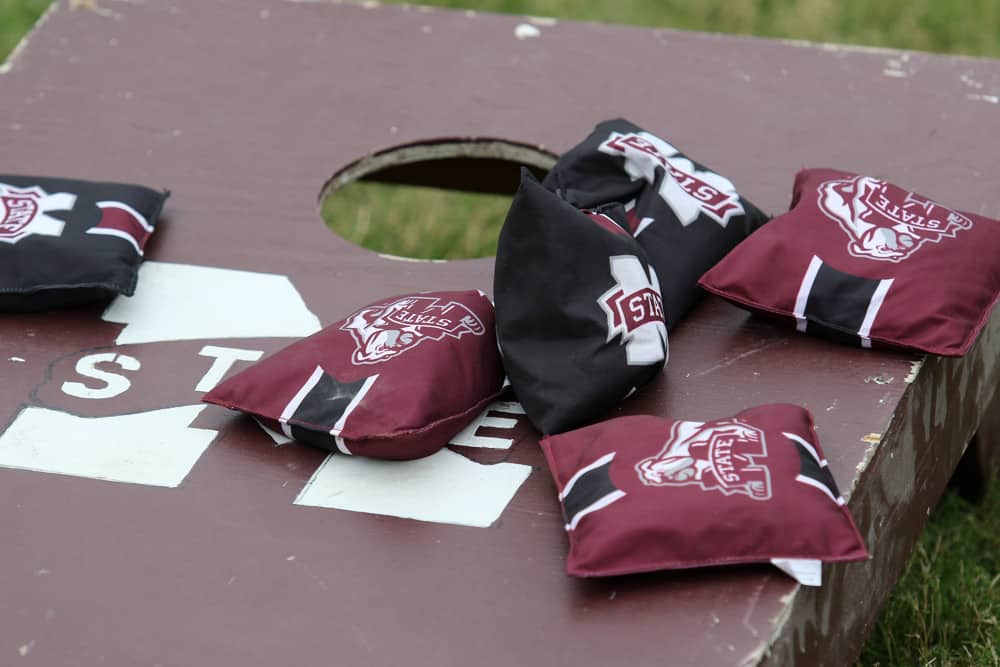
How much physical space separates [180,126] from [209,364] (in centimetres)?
63

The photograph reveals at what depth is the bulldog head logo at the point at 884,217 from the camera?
183cm

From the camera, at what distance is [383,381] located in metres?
1.66

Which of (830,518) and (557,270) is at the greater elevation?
(557,270)

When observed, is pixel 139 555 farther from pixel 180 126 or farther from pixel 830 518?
pixel 180 126

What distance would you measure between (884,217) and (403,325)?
0.63 m

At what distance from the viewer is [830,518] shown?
4.81ft

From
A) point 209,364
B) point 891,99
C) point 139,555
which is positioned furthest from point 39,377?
point 891,99

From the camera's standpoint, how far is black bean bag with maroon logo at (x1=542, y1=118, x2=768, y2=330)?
6.18ft

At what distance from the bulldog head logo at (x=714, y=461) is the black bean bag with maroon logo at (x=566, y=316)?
135 millimetres

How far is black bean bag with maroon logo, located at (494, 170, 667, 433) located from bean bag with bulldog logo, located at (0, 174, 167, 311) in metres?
0.55

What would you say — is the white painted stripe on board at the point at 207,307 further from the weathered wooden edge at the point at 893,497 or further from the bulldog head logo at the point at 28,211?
the weathered wooden edge at the point at 893,497

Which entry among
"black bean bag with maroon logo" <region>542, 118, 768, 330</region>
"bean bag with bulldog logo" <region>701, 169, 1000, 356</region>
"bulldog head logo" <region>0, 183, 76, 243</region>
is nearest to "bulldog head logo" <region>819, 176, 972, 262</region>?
"bean bag with bulldog logo" <region>701, 169, 1000, 356</region>

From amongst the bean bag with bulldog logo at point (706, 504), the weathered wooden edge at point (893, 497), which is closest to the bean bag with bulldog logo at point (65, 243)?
the bean bag with bulldog logo at point (706, 504)

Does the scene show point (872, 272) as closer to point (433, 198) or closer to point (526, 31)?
point (526, 31)
